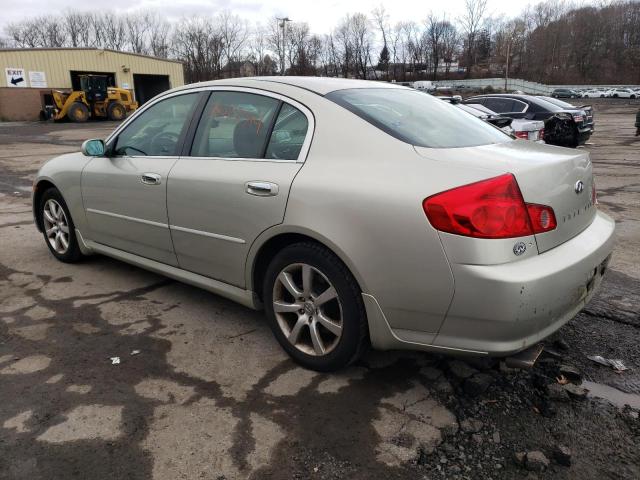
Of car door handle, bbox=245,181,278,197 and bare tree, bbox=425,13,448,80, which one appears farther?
bare tree, bbox=425,13,448,80

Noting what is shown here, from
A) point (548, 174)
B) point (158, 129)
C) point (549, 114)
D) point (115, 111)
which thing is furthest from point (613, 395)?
point (115, 111)

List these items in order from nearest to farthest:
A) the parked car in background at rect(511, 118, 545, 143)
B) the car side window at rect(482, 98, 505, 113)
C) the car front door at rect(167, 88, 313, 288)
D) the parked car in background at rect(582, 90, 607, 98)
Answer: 1. the car front door at rect(167, 88, 313, 288)
2. the parked car in background at rect(511, 118, 545, 143)
3. the car side window at rect(482, 98, 505, 113)
4. the parked car in background at rect(582, 90, 607, 98)

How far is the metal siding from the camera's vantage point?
33794 millimetres

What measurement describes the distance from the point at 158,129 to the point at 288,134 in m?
1.35

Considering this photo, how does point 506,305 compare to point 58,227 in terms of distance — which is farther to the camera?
point 58,227

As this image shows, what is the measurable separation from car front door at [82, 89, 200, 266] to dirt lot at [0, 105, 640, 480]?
55cm

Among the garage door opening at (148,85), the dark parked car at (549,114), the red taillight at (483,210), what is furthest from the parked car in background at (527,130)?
the garage door opening at (148,85)

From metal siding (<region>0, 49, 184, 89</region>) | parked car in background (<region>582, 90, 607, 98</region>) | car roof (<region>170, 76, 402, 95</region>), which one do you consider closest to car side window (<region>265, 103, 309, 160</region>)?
car roof (<region>170, 76, 402, 95</region>)

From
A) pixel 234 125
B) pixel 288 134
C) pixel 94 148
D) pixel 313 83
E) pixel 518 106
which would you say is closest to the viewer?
pixel 288 134

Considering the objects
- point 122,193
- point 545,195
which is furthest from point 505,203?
point 122,193

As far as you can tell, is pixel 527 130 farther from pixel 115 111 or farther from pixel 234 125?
pixel 115 111

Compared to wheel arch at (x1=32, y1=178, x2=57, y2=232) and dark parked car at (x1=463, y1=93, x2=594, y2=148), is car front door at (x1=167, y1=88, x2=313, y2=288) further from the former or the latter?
dark parked car at (x1=463, y1=93, x2=594, y2=148)

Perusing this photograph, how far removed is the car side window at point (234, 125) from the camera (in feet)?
10.1

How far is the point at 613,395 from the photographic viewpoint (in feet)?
8.74
